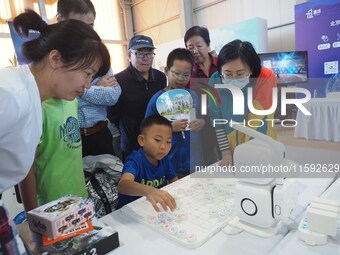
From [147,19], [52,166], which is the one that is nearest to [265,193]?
[52,166]

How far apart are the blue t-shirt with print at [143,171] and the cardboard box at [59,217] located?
13.9 inches

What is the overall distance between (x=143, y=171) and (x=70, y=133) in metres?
0.33

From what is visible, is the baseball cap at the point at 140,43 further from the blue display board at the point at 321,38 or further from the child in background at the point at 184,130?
the blue display board at the point at 321,38

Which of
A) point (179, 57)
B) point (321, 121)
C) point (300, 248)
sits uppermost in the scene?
point (179, 57)

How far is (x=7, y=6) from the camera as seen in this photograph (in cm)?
542

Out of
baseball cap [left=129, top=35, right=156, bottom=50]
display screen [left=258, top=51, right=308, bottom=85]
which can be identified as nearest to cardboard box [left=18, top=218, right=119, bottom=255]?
baseball cap [left=129, top=35, right=156, bottom=50]

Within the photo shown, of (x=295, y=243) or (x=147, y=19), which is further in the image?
(x=147, y=19)

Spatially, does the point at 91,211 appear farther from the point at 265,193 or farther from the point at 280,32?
the point at 280,32

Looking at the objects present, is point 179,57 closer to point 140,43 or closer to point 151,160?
point 140,43

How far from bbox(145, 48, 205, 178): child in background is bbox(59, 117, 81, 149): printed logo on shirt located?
47 cm

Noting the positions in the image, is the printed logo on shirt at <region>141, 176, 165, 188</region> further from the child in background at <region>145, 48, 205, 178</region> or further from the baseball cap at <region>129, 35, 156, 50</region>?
the baseball cap at <region>129, 35, 156, 50</region>

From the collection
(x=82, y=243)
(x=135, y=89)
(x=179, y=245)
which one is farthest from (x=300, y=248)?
(x=135, y=89)

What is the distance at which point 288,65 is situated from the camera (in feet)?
13.9

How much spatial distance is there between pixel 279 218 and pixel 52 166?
2.52ft
